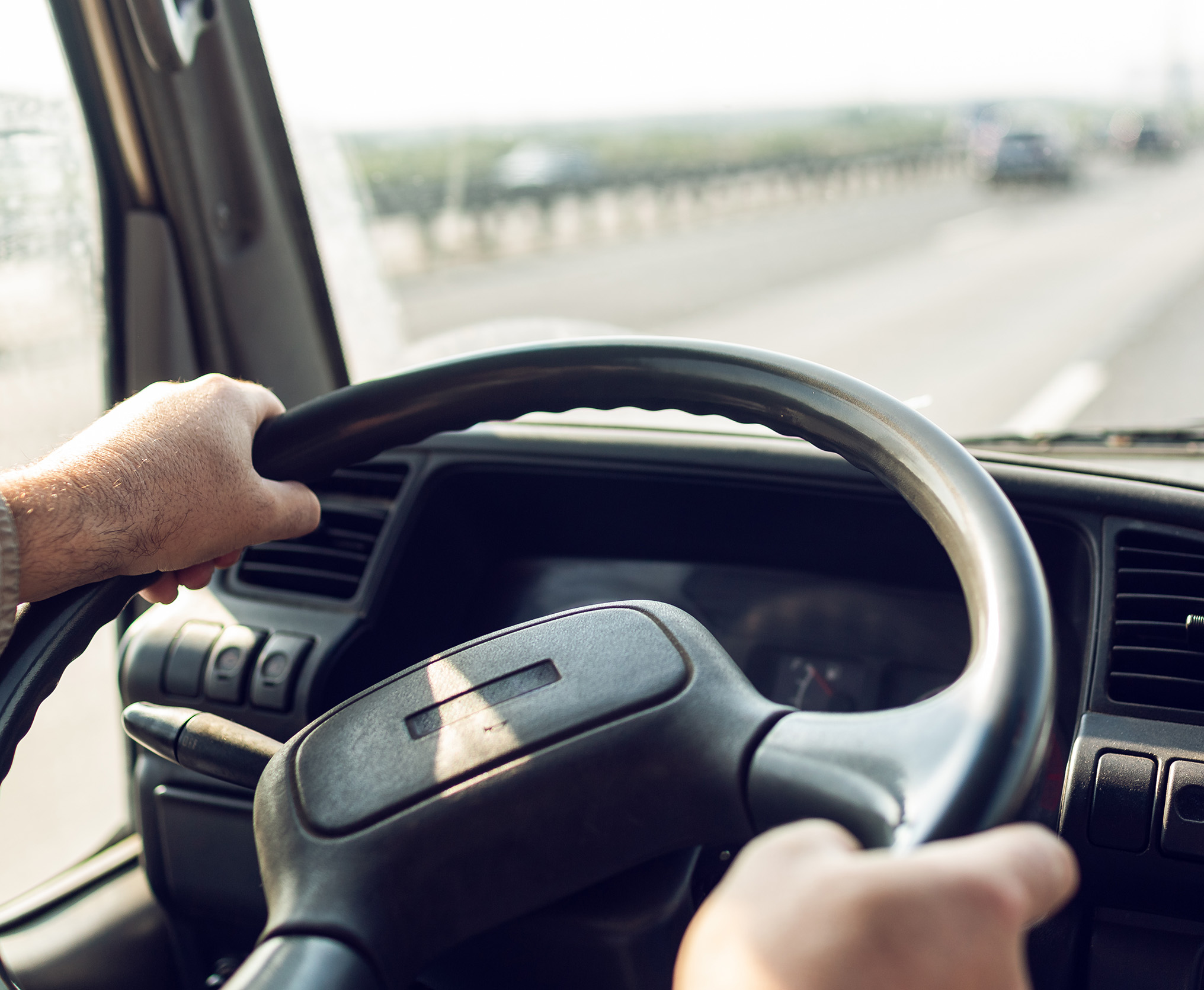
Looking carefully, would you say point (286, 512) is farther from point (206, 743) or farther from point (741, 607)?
point (741, 607)

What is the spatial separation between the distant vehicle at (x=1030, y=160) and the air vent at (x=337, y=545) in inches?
82.3

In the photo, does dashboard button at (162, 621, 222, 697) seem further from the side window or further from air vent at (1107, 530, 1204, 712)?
air vent at (1107, 530, 1204, 712)

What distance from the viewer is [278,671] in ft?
5.90

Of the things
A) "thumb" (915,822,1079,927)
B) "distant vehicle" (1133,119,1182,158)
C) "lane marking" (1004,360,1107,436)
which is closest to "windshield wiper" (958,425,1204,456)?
"lane marking" (1004,360,1107,436)

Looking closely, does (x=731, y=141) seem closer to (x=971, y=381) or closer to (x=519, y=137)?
(x=519, y=137)

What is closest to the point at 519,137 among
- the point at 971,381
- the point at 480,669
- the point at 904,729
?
the point at 971,381

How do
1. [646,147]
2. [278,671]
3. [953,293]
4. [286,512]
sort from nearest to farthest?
[286,512], [278,671], [646,147], [953,293]

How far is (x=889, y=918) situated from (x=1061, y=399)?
2.02 meters

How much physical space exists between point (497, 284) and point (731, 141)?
4.26ft

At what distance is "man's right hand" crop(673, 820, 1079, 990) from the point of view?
0.59 meters

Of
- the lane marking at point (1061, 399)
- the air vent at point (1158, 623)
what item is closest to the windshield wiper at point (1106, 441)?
the lane marking at point (1061, 399)

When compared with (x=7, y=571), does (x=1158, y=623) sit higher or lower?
lower

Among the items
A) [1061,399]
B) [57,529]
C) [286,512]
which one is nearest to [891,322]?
[1061,399]

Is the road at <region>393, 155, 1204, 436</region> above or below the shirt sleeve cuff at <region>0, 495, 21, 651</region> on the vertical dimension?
below
